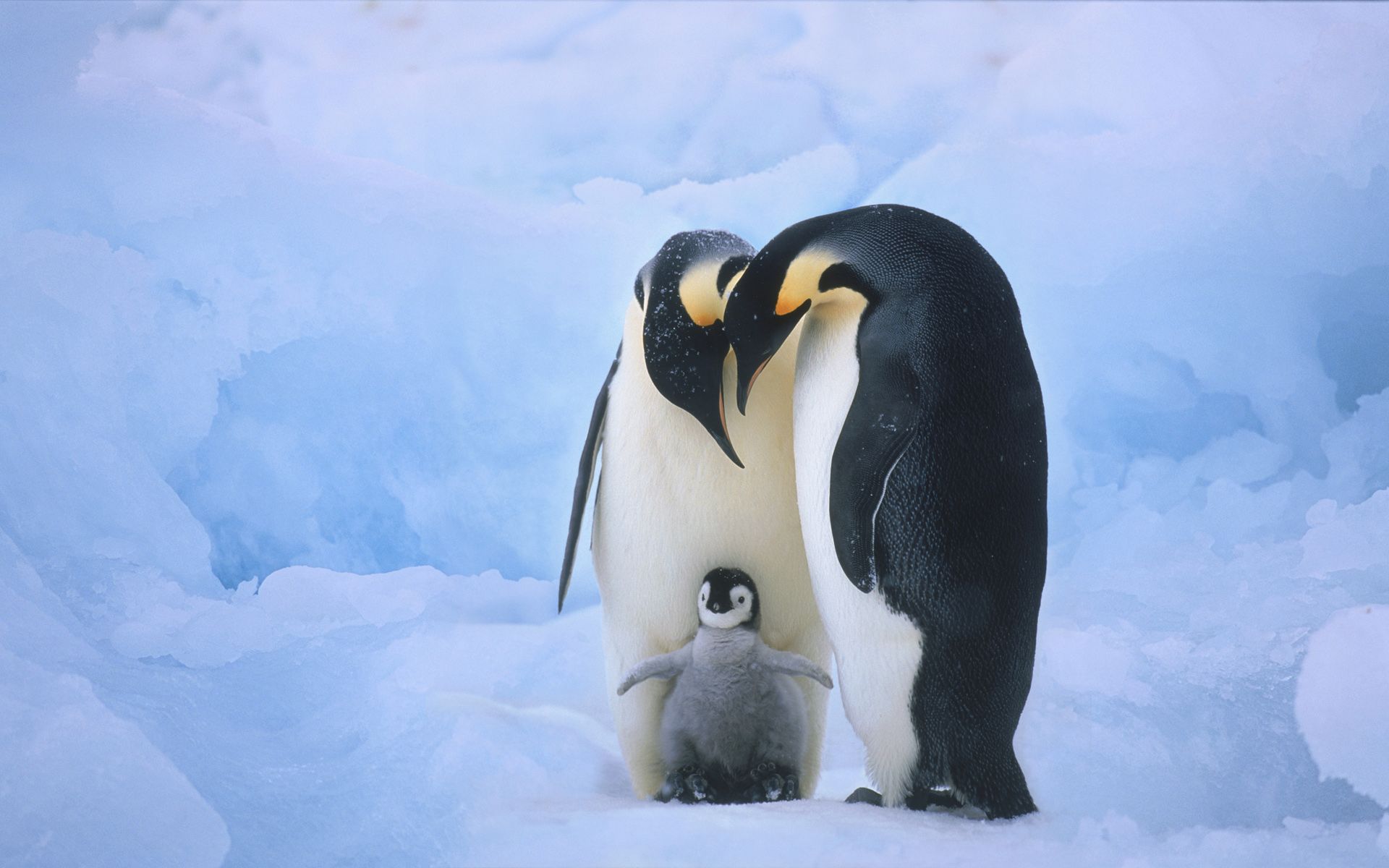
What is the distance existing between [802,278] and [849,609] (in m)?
0.42

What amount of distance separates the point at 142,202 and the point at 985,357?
1.89 meters

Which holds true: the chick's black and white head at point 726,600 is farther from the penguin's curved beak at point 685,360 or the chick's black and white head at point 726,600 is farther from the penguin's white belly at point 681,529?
the penguin's curved beak at point 685,360

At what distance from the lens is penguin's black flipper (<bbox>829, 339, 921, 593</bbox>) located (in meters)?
1.28

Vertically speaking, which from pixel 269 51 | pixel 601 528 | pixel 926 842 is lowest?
pixel 926 842

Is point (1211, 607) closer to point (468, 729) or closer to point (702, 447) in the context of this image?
point (702, 447)

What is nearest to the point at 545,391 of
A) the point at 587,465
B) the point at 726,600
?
the point at 587,465

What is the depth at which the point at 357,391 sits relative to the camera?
265 centimetres

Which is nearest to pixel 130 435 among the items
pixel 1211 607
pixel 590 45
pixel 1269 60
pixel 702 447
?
pixel 702 447

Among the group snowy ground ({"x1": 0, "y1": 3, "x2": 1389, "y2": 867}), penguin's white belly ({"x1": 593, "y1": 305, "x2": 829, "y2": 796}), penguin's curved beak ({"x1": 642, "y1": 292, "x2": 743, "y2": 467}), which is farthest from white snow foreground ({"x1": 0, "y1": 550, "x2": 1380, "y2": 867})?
penguin's curved beak ({"x1": 642, "y1": 292, "x2": 743, "y2": 467})

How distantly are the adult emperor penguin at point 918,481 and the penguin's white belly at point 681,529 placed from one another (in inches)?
5.2

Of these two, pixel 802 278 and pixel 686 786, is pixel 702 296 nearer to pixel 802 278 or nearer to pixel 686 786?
pixel 802 278

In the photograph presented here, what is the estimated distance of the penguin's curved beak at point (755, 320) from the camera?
140cm

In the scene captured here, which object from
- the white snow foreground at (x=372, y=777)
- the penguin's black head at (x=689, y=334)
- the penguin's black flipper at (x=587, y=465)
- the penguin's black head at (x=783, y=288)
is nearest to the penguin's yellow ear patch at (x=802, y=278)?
the penguin's black head at (x=783, y=288)

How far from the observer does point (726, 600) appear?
150 cm
